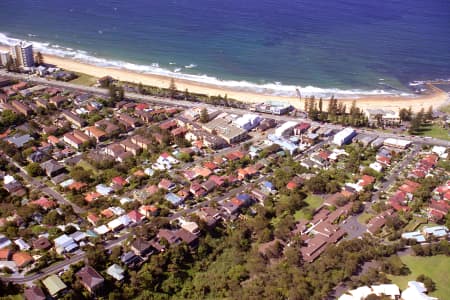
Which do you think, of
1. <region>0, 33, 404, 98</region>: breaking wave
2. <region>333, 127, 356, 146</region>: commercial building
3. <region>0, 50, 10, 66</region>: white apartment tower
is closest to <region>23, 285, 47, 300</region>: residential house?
<region>333, 127, 356, 146</region>: commercial building

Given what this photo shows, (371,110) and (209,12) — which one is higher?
(209,12)

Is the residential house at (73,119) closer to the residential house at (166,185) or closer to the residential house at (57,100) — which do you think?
the residential house at (57,100)

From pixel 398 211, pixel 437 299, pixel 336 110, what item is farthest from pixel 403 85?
pixel 437 299

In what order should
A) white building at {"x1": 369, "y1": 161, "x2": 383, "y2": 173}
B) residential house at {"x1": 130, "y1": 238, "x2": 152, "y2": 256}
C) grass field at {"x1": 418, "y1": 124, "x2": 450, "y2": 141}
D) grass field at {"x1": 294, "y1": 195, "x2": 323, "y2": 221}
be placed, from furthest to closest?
1. grass field at {"x1": 418, "y1": 124, "x2": 450, "y2": 141}
2. white building at {"x1": 369, "y1": 161, "x2": 383, "y2": 173}
3. grass field at {"x1": 294, "y1": 195, "x2": 323, "y2": 221}
4. residential house at {"x1": 130, "y1": 238, "x2": 152, "y2": 256}

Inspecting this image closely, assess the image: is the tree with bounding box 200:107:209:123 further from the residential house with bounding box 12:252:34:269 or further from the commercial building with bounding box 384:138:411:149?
the residential house with bounding box 12:252:34:269

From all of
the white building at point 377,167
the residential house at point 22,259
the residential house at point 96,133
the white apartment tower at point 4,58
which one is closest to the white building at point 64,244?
the residential house at point 22,259

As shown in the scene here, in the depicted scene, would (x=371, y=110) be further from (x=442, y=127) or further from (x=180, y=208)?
(x=180, y=208)
